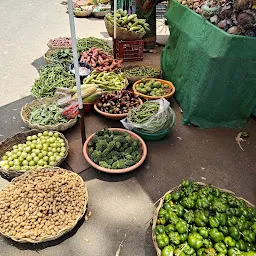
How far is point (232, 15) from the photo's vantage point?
3.58 metres

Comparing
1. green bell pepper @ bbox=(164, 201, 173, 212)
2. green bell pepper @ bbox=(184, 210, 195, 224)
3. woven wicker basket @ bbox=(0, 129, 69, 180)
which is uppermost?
green bell pepper @ bbox=(184, 210, 195, 224)

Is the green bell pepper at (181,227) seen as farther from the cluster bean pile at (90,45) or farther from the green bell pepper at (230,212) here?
the cluster bean pile at (90,45)

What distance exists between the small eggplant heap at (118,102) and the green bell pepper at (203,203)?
1.86 metres

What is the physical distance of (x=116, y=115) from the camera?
3.79 metres

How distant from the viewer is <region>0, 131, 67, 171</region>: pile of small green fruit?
300cm

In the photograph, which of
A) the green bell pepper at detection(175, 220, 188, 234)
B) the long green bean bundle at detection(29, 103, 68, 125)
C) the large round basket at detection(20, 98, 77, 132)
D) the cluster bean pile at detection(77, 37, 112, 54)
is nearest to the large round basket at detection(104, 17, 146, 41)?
the cluster bean pile at detection(77, 37, 112, 54)

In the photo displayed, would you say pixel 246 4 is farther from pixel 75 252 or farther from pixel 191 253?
pixel 75 252

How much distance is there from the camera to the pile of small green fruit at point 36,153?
3.00 m

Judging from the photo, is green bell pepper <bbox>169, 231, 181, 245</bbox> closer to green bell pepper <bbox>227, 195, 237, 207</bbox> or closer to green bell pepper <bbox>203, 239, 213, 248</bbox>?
green bell pepper <bbox>203, 239, 213, 248</bbox>

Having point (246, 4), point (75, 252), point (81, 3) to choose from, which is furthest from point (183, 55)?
point (81, 3)

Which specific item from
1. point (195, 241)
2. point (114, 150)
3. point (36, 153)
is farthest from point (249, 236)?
point (36, 153)

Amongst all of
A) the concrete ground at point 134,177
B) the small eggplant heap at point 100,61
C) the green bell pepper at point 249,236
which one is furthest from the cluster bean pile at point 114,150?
the small eggplant heap at point 100,61

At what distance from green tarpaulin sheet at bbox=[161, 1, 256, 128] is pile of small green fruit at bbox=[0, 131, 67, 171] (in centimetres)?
196

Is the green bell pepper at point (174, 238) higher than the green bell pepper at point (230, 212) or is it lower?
lower
